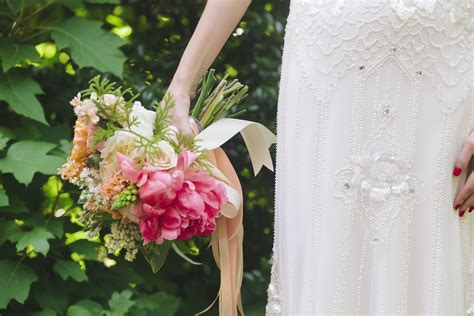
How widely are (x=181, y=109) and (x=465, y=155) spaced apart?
66 centimetres

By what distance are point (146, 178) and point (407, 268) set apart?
25.0 inches

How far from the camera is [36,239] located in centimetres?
317

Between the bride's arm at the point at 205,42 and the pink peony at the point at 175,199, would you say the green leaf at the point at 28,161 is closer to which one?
the bride's arm at the point at 205,42

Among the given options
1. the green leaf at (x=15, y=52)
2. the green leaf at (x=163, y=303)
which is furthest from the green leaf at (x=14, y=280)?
the green leaf at (x=15, y=52)

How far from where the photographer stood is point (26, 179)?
3049mm

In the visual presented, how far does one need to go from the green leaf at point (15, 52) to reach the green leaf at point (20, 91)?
0.04 metres

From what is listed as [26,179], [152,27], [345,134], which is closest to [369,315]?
[345,134]

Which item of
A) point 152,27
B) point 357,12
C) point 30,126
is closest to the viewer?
point 357,12

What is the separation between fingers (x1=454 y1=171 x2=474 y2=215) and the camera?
7.36ft

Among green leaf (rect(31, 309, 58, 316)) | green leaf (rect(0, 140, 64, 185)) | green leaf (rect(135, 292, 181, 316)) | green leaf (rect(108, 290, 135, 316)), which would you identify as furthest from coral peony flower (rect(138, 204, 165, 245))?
green leaf (rect(135, 292, 181, 316))

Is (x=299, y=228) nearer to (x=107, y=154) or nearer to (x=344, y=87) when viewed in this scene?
(x=344, y=87)

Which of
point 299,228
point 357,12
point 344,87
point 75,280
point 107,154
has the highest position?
point 357,12

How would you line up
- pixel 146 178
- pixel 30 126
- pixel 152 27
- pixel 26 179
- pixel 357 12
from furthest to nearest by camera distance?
pixel 152 27 < pixel 30 126 < pixel 26 179 < pixel 357 12 < pixel 146 178

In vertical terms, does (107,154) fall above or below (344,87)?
below
